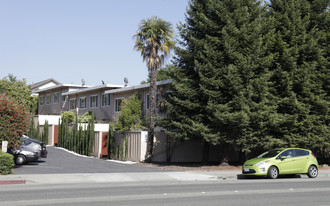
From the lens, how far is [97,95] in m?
45.5

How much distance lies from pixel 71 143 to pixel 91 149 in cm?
383

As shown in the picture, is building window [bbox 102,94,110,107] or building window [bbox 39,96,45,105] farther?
building window [bbox 39,96,45,105]

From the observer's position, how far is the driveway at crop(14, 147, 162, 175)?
72.8 ft

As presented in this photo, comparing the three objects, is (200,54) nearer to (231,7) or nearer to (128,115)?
(231,7)

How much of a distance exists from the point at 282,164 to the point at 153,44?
12657mm

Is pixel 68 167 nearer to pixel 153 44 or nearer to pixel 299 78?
pixel 153 44

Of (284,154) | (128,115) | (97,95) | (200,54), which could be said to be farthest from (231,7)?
(97,95)

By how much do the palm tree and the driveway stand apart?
11.4 ft

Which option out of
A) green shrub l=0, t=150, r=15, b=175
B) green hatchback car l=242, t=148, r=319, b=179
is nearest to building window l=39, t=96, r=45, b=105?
green shrub l=0, t=150, r=15, b=175

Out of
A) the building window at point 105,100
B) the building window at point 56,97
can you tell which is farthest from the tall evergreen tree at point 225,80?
the building window at point 56,97

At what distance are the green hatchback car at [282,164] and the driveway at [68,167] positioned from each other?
6.11 meters

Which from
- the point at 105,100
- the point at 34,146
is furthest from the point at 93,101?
the point at 34,146

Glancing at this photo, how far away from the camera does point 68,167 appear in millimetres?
24219

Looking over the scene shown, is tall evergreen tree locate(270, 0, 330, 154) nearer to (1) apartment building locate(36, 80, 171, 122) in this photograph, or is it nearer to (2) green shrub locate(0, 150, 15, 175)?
(1) apartment building locate(36, 80, 171, 122)
